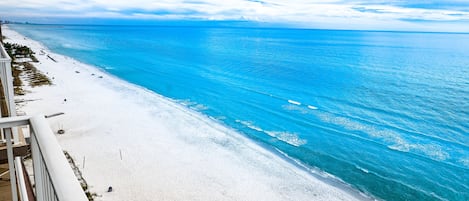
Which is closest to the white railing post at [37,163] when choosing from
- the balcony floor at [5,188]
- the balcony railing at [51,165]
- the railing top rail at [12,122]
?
the balcony railing at [51,165]

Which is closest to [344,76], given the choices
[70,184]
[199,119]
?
[199,119]

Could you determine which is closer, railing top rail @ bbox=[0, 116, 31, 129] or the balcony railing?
the balcony railing

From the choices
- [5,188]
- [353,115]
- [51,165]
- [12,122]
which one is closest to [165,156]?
[5,188]

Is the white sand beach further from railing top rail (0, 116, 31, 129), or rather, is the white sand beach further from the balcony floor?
railing top rail (0, 116, 31, 129)

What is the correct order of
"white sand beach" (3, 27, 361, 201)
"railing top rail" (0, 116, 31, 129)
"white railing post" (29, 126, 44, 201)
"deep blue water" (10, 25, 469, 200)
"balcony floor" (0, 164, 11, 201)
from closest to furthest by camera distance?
"white railing post" (29, 126, 44, 201)
"railing top rail" (0, 116, 31, 129)
"balcony floor" (0, 164, 11, 201)
"white sand beach" (3, 27, 361, 201)
"deep blue water" (10, 25, 469, 200)

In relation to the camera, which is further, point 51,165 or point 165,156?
point 165,156

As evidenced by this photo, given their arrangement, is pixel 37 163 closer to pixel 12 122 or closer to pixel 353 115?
pixel 12 122

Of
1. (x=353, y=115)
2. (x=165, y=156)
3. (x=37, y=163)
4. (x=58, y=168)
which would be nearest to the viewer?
(x=58, y=168)

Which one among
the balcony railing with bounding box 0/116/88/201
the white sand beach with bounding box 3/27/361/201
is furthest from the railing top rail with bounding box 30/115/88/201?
the white sand beach with bounding box 3/27/361/201
